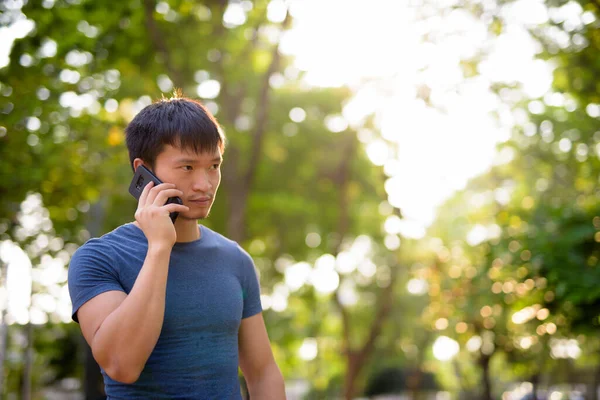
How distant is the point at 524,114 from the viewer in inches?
738

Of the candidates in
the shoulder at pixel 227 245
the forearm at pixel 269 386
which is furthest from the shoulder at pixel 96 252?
the forearm at pixel 269 386

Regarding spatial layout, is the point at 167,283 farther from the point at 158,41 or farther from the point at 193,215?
the point at 158,41

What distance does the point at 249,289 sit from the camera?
2.89 meters

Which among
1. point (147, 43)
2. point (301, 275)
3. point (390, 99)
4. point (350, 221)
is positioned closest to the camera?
point (147, 43)

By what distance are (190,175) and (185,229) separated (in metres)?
0.19

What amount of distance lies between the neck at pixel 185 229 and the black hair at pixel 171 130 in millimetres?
228

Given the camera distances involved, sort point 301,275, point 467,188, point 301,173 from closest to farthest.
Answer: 1. point 301,173
2. point 467,188
3. point 301,275

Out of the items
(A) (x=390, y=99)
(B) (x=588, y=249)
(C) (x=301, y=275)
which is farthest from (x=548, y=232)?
(C) (x=301, y=275)

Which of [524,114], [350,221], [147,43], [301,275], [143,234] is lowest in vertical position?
[301,275]

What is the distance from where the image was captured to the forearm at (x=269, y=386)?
2.87 m

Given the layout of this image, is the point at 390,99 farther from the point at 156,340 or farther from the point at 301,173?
the point at 156,340

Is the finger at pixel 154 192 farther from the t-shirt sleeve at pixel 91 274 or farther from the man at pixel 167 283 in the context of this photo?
the t-shirt sleeve at pixel 91 274

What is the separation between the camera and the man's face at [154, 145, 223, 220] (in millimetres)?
2627

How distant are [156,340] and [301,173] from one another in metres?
19.5
